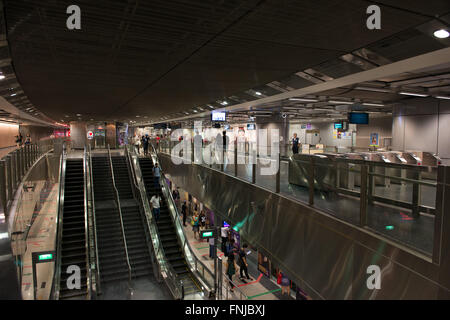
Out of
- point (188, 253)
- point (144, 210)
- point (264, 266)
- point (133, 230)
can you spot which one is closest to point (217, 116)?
point (144, 210)

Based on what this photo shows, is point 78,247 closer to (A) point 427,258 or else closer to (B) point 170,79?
(B) point 170,79

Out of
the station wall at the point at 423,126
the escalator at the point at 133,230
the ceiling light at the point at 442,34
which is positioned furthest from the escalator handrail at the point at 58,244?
the station wall at the point at 423,126

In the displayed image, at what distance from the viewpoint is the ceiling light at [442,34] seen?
4967 mm

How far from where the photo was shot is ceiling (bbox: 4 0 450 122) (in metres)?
3.29

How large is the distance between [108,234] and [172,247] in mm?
2870

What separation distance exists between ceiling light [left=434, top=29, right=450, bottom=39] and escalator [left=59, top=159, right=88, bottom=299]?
38.2 ft

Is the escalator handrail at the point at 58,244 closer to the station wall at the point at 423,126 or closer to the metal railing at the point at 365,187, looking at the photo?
the metal railing at the point at 365,187

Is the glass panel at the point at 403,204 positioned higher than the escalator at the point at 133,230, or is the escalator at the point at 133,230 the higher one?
the glass panel at the point at 403,204

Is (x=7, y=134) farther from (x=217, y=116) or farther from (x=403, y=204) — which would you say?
(x=403, y=204)

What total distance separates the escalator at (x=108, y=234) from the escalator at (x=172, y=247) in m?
1.78

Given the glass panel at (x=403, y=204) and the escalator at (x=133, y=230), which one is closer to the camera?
the glass panel at (x=403, y=204)

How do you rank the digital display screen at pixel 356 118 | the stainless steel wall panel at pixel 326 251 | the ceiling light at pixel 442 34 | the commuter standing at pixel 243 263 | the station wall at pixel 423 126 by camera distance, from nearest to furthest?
the stainless steel wall panel at pixel 326 251 → the ceiling light at pixel 442 34 → the station wall at pixel 423 126 → the commuter standing at pixel 243 263 → the digital display screen at pixel 356 118

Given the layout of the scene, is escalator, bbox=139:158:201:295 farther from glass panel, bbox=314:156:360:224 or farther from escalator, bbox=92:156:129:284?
glass panel, bbox=314:156:360:224
